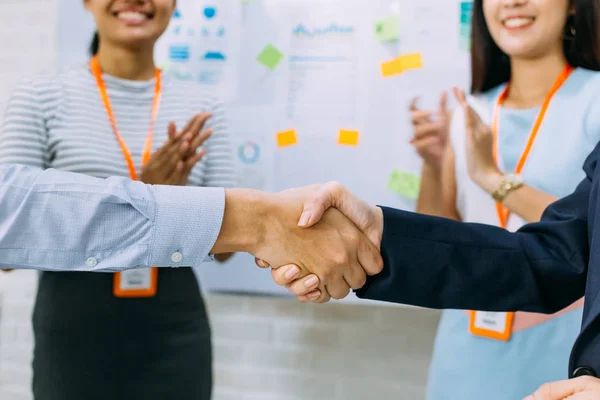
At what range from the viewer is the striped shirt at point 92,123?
1.59 metres

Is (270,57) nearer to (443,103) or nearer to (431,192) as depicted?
(443,103)

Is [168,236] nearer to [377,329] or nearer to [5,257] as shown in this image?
[5,257]

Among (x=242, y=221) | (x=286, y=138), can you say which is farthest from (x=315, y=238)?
(x=286, y=138)

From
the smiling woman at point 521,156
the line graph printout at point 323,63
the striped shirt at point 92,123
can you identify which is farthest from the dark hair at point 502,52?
the striped shirt at point 92,123

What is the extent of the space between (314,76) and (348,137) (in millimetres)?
243

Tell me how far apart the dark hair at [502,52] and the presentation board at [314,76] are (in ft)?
0.33

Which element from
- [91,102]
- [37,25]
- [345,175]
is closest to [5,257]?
[91,102]

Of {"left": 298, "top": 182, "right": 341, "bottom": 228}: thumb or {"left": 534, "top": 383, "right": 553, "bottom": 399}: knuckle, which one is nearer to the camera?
{"left": 534, "top": 383, "right": 553, "bottom": 399}: knuckle

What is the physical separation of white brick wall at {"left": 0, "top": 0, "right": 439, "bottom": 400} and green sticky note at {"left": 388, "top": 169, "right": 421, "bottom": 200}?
439 mm

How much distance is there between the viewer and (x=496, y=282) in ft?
3.93

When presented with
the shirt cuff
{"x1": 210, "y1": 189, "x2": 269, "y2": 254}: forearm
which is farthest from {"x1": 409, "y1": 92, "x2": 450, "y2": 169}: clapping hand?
the shirt cuff

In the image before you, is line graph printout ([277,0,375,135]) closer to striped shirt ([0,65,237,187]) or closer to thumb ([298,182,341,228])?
striped shirt ([0,65,237,187])

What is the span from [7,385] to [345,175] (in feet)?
5.77

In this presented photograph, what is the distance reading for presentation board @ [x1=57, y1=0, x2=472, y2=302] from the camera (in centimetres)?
190
